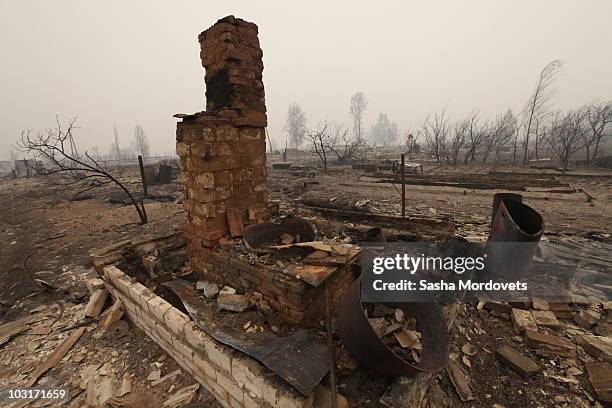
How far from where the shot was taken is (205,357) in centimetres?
253

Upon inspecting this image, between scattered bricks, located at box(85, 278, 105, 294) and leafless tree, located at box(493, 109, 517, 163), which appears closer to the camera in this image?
scattered bricks, located at box(85, 278, 105, 294)

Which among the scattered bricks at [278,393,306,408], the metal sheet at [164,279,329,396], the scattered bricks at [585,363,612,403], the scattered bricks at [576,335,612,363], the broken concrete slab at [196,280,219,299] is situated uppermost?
the broken concrete slab at [196,280,219,299]

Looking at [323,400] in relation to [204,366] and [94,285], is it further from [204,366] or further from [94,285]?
[94,285]

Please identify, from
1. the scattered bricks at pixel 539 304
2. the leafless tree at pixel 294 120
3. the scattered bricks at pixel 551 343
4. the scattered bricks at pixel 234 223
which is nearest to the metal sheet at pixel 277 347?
the scattered bricks at pixel 234 223

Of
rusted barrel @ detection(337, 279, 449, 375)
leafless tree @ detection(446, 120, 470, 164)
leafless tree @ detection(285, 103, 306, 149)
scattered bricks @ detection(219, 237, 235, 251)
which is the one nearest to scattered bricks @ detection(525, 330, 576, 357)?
rusted barrel @ detection(337, 279, 449, 375)

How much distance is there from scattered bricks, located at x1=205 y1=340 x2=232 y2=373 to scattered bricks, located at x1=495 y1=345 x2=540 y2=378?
258cm

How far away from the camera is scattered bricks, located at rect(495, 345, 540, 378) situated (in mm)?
2410

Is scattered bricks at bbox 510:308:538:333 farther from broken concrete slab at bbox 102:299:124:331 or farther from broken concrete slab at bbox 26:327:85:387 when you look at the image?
broken concrete slab at bbox 26:327:85:387

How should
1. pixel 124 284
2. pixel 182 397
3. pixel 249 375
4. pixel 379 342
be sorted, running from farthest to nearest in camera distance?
pixel 124 284
pixel 182 397
pixel 249 375
pixel 379 342

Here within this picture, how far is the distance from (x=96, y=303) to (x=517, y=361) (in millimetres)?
5128

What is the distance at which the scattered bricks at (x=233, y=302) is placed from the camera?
9.53ft

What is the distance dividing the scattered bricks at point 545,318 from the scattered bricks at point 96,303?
5.57 meters

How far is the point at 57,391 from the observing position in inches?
107

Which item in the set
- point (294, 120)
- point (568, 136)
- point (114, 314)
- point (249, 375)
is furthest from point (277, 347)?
point (294, 120)
